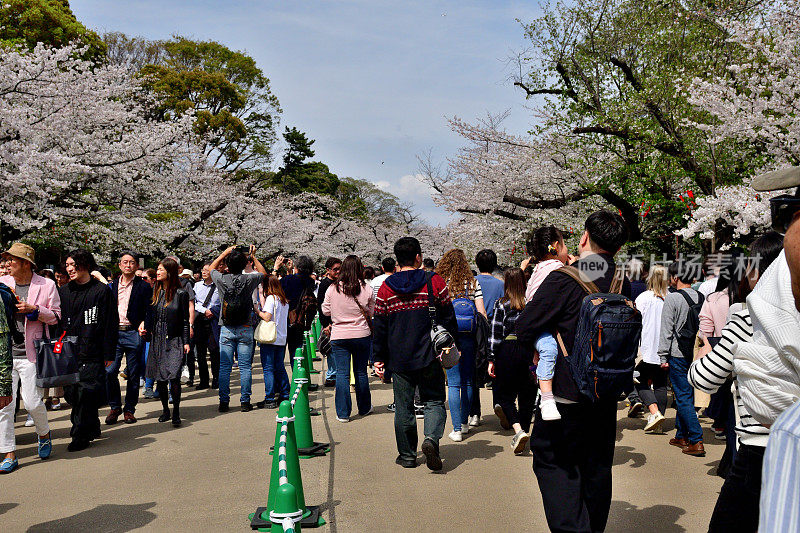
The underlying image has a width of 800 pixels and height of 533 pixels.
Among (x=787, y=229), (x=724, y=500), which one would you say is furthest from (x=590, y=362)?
(x=787, y=229)

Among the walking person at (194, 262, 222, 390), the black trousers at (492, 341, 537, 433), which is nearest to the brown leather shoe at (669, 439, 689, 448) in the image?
the black trousers at (492, 341, 537, 433)

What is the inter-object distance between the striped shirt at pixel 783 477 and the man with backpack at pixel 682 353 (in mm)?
5798

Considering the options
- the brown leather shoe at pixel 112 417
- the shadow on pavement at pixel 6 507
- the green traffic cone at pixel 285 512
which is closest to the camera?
the green traffic cone at pixel 285 512

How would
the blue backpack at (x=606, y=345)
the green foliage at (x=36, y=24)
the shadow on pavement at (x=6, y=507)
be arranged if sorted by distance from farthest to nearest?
the green foliage at (x=36, y=24) < the shadow on pavement at (x=6, y=507) < the blue backpack at (x=606, y=345)

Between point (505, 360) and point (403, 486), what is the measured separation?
1950 millimetres

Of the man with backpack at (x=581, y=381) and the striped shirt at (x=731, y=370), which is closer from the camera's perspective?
the striped shirt at (x=731, y=370)

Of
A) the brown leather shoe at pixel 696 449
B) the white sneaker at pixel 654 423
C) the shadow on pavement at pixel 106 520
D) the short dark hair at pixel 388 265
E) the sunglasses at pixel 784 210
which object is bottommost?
the brown leather shoe at pixel 696 449

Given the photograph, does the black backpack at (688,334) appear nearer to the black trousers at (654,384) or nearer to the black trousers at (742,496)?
the black trousers at (654,384)

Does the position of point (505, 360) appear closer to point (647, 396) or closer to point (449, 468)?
point (449, 468)

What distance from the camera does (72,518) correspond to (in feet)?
15.8

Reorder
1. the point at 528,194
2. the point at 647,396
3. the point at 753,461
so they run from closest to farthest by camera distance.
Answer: the point at 753,461
the point at 647,396
the point at 528,194

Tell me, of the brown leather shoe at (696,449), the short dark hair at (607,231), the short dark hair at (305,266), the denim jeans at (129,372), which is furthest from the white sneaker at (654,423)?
the denim jeans at (129,372)

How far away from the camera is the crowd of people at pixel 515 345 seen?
2.28m

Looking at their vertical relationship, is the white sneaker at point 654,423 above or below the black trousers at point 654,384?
below
